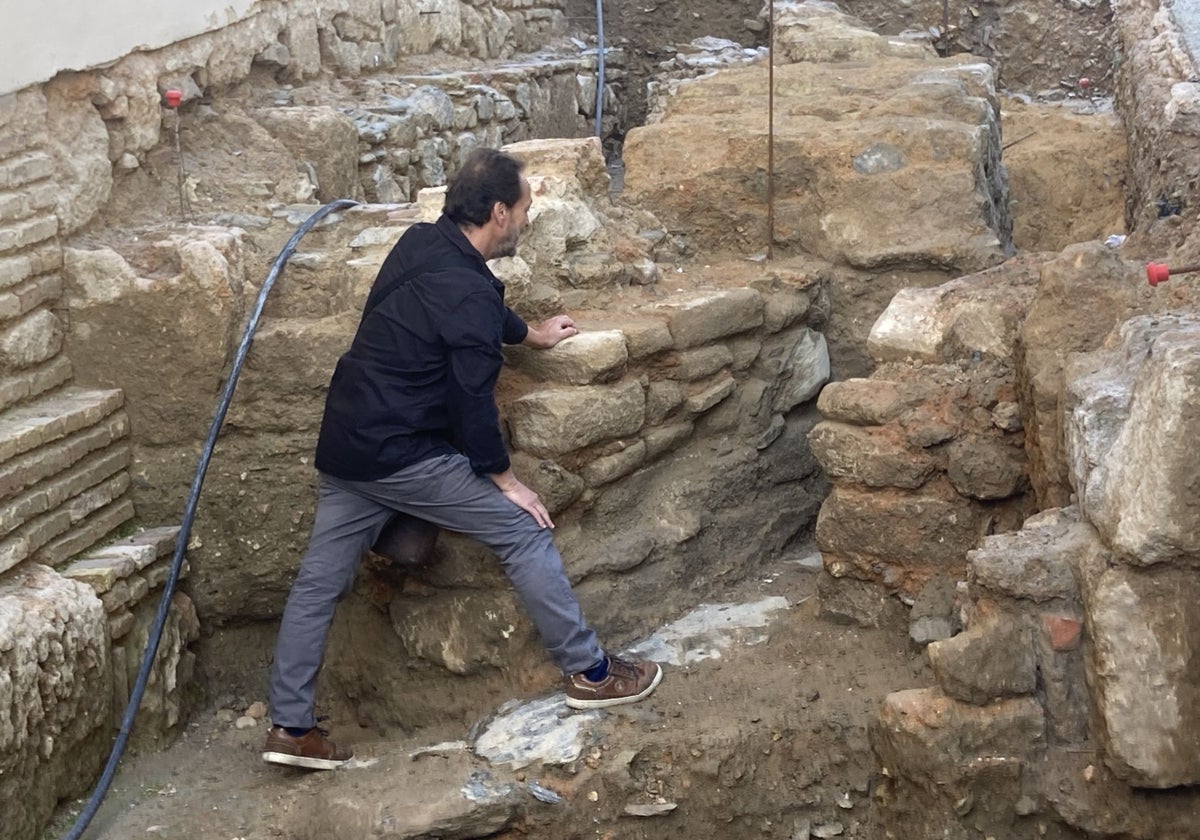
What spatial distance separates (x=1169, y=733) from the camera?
2773mm

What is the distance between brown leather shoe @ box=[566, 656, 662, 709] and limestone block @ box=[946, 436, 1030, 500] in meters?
1.06

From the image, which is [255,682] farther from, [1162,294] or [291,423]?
[1162,294]

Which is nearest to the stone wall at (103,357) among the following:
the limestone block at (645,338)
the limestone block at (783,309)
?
the limestone block at (645,338)

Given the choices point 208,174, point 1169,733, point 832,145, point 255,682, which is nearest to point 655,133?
point 832,145

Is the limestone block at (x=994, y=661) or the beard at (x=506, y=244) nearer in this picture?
the limestone block at (x=994, y=661)

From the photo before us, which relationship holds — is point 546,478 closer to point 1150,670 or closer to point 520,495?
point 520,495

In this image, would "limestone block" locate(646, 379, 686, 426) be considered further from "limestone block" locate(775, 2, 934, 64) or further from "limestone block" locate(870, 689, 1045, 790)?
"limestone block" locate(775, 2, 934, 64)

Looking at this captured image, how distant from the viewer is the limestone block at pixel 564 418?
394 cm

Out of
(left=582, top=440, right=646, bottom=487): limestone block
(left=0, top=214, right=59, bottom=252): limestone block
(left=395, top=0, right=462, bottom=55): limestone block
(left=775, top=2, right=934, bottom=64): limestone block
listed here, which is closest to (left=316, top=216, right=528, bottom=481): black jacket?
(left=582, top=440, right=646, bottom=487): limestone block

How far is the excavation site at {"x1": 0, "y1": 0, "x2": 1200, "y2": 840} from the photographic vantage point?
304 cm

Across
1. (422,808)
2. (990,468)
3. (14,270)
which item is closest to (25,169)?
(14,270)

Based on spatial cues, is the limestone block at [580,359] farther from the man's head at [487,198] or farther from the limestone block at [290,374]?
the limestone block at [290,374]

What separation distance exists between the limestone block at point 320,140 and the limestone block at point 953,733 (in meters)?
3.69

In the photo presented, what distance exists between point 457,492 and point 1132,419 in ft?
5.71
